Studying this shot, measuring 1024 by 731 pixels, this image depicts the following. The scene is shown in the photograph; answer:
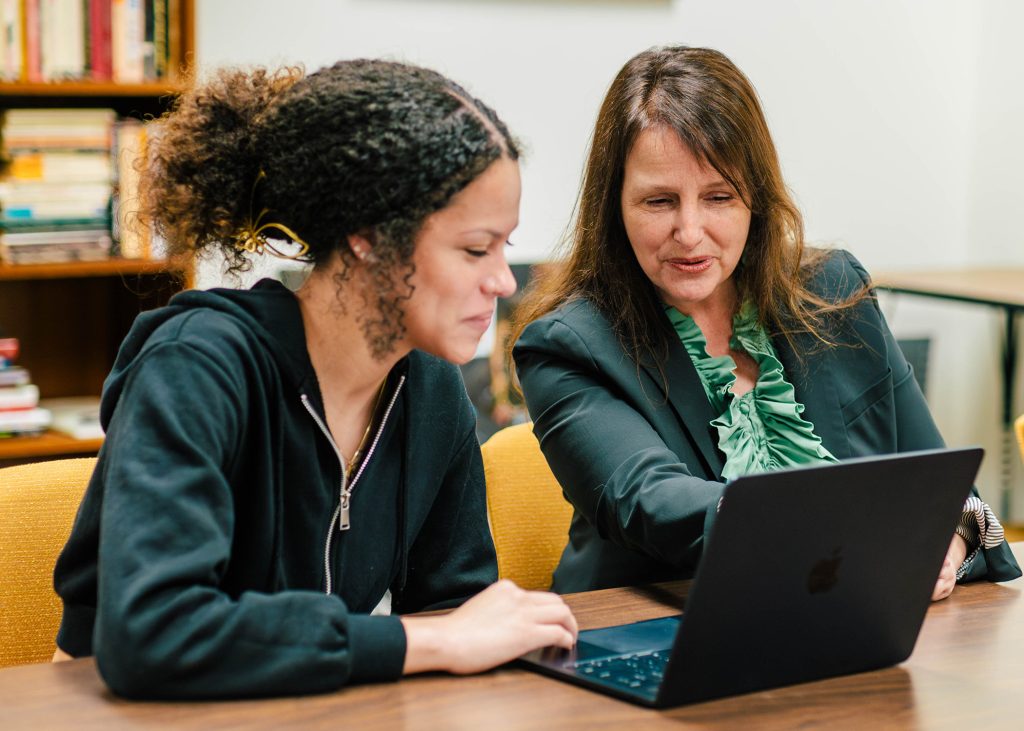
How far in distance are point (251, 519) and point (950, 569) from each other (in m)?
0.77

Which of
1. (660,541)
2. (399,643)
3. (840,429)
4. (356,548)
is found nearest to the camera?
(399,643)

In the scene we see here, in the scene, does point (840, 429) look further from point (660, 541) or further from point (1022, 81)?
point (1022, 81)

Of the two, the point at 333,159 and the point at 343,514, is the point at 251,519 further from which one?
the point at 333,159

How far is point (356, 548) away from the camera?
136 cm

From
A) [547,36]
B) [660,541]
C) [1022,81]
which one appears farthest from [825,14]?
[660,541]

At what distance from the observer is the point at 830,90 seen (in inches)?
158

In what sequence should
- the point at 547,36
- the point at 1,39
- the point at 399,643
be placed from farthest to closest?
1. the point at 547,36
2. the point at 1,39
3. the point at 399,643

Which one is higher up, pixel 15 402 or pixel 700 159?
pixel 700 159

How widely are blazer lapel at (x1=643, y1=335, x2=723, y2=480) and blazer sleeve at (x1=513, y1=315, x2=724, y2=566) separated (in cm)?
2

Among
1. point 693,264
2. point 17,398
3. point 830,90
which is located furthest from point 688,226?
point 830,90

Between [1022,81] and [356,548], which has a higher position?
[1022,81]

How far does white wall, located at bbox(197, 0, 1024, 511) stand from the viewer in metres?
3.40

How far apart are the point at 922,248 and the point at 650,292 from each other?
9.02 ft

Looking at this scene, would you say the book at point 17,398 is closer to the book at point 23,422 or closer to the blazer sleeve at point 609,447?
the book at point 23,422
